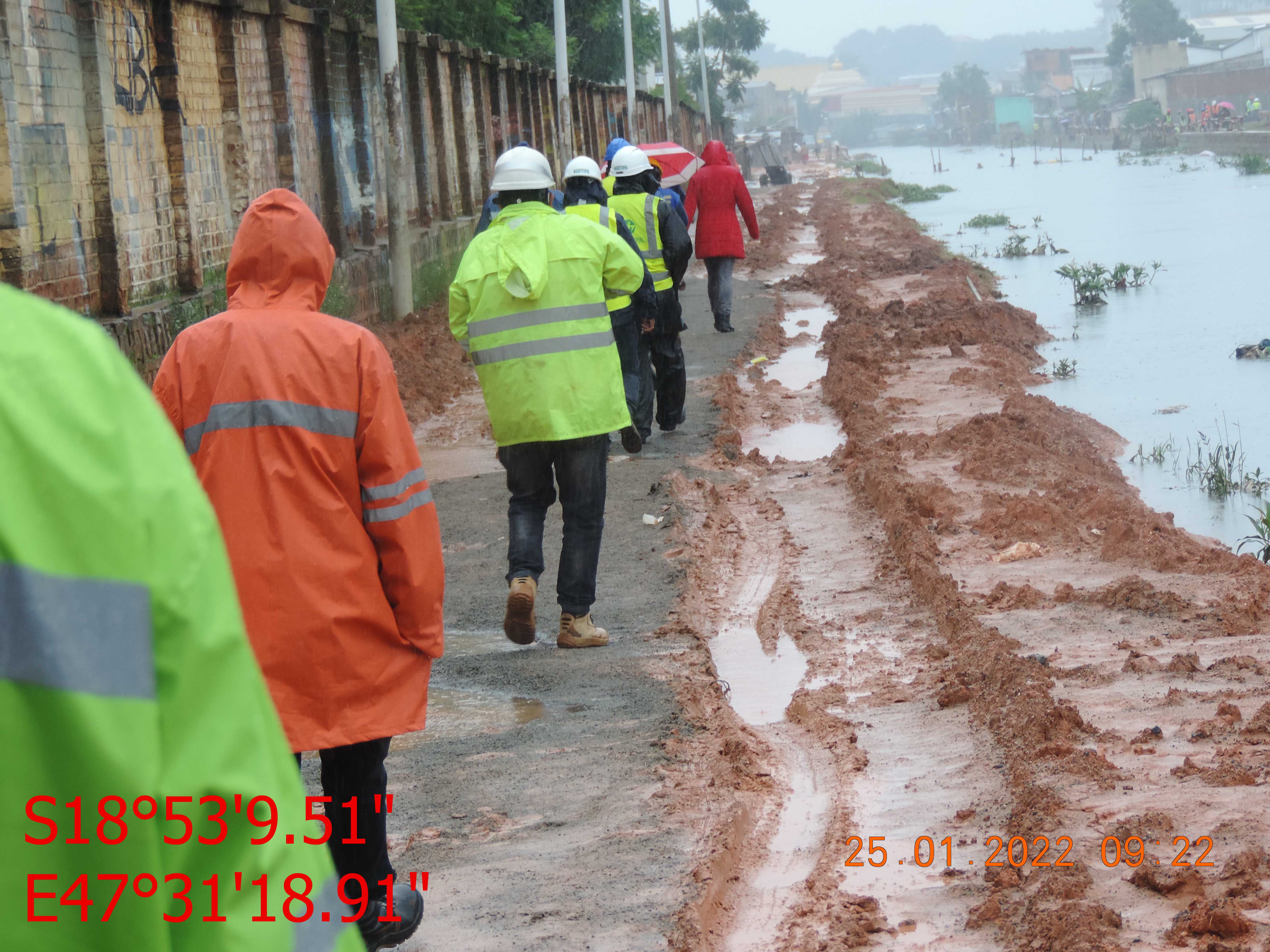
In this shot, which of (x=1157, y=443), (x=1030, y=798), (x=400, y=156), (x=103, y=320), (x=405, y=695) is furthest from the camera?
(x=400, y=156)

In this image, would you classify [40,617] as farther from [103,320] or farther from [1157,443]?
[1157,443]

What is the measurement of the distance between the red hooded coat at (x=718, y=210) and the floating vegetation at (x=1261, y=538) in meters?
6.70

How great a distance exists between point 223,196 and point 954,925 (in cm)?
982

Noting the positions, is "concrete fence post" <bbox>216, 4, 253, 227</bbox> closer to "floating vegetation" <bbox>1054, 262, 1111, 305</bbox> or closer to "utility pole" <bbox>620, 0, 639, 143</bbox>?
"floating vegetation" <bbox>1054, 262, 1111, 305</bbox>

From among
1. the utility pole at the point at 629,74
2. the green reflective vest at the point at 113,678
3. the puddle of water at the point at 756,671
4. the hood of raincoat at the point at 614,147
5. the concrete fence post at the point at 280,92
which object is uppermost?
the utility pole at the point at 629,74

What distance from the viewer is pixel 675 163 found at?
17219 millimetres

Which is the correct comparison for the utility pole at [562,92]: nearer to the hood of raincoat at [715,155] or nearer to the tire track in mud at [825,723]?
the hood of raincoat at [715,155]

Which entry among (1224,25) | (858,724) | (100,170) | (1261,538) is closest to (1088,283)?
(1261,538)

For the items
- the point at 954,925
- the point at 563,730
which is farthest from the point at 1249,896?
the point at 563,730

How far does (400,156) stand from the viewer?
1512 cm

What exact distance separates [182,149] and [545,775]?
765cm

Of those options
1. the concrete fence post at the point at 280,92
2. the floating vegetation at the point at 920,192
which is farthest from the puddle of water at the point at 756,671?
the floating vegetation at the point at 920,192

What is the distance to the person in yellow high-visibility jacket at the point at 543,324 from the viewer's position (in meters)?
5.86

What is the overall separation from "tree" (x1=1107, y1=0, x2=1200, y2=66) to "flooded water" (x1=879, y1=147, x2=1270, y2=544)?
71.1 meters
